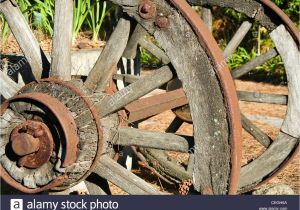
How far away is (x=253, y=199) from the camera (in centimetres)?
357

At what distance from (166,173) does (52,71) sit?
1837mm

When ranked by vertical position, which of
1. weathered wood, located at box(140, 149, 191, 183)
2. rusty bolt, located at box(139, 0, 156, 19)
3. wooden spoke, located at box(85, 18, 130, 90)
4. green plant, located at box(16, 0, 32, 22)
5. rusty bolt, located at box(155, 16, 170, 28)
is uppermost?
green plant, located at box(16, 0, 32, 22)

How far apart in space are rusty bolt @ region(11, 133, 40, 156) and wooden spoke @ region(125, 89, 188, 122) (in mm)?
573

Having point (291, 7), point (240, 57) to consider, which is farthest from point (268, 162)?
point (240, 57)

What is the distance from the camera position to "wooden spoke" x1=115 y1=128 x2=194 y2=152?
2.94 meters

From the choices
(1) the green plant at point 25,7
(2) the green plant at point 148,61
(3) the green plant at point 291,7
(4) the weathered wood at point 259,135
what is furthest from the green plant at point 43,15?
(3) the green plant at point 291,7

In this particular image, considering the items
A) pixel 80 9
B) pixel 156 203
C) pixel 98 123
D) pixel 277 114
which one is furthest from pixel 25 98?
pixel 277 114

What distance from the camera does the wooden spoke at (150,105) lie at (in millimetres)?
3303

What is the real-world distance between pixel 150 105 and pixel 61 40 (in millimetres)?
630

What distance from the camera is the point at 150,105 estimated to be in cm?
339

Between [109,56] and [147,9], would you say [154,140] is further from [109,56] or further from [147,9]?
[147,9]

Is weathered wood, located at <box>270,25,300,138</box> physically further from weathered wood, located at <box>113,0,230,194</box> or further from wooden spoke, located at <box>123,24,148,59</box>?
weathered wood, located at <box>113,0,230,194</box>

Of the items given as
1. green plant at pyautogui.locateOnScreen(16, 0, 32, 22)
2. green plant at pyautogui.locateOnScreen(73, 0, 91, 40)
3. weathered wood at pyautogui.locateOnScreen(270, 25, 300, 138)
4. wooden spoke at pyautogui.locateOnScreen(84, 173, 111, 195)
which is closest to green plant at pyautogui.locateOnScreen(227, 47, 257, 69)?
green plant at pyautogui.locateOnScreen(73, 0, 91, 40)

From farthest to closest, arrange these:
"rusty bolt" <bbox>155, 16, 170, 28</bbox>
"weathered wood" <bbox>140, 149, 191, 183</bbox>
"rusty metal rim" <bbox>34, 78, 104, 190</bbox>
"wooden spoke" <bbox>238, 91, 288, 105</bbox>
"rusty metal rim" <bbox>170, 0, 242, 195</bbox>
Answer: "weathered wood" <bbox>140, 149, 191, 183</bbox>
"wooden spoke" <bbox>238, 91, 288, 105</bbox>
"rusty metal rim" <bbox>34, 78, 104, 190</bbox>
"rusty bolt" <bbox>155, 16, 170, 28</bbox>
"rusty metal rim" <bbox>170, 0, 242, 195</bbox>
